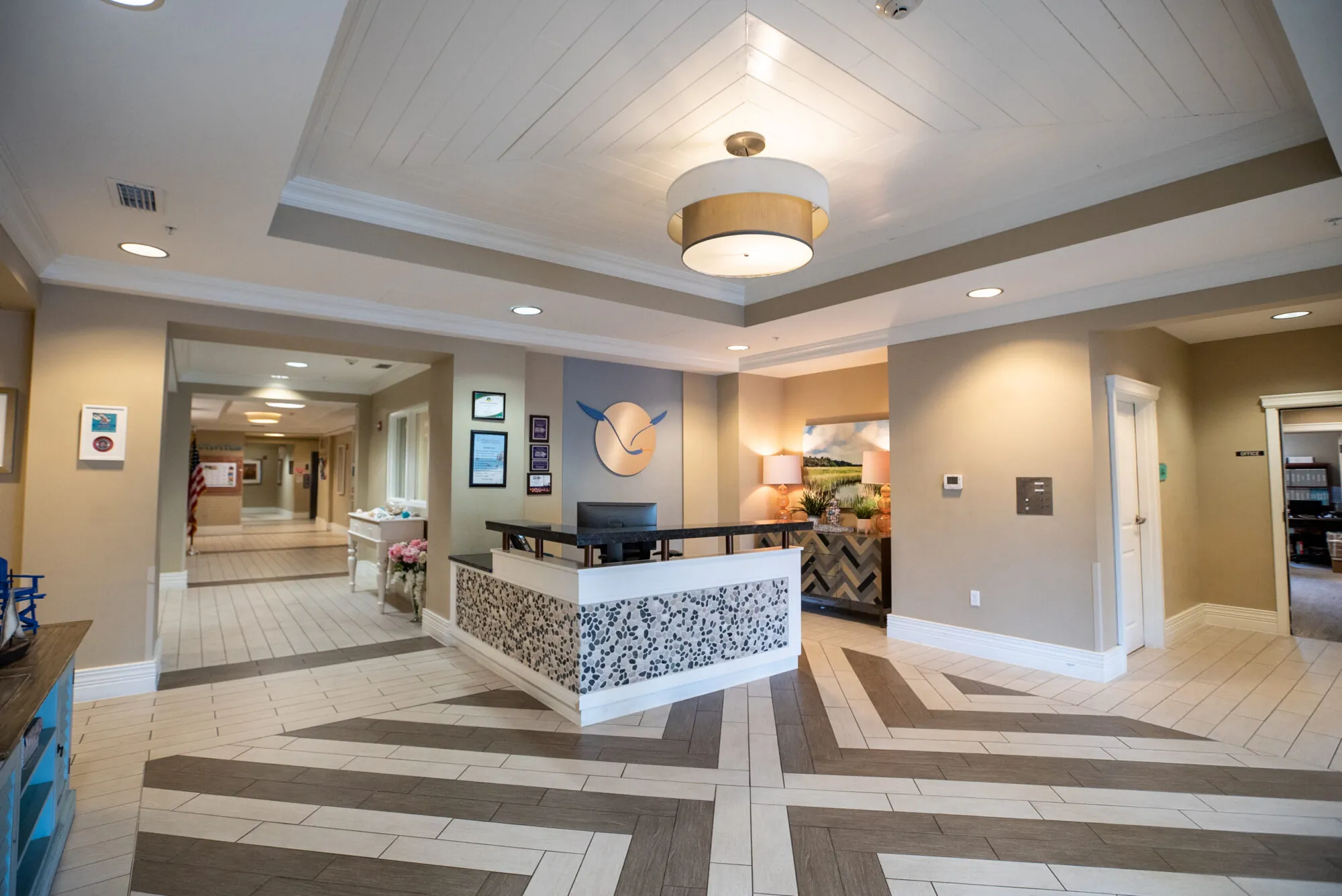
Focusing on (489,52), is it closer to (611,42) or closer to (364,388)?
(611,42)

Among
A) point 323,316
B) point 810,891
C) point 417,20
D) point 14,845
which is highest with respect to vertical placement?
point 417,20


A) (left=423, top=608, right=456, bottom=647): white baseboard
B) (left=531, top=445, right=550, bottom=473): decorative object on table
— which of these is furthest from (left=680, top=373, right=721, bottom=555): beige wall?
(left=423, top=608, right=456, bottom=647): white baseboard

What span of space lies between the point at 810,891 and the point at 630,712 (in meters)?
1.63

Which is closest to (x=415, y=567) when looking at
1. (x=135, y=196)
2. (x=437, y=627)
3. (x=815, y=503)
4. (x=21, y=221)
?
(x=437, y=627)

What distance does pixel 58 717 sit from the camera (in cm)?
229

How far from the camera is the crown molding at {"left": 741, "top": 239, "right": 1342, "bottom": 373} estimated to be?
3.47 metres

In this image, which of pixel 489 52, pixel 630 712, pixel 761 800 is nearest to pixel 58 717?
pixel 630 712

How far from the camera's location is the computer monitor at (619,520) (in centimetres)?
361

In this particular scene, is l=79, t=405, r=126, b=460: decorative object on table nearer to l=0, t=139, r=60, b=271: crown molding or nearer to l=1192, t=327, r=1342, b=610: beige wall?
l=0, t=139, r=60, b=271: crown molding

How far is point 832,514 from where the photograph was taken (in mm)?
6422

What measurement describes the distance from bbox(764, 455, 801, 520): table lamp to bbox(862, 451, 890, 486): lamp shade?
2.85 ft

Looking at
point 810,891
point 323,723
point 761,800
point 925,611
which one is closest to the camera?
point 810,891

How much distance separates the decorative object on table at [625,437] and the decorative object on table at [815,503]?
1657 millimetres

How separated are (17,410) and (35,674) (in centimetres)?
272
